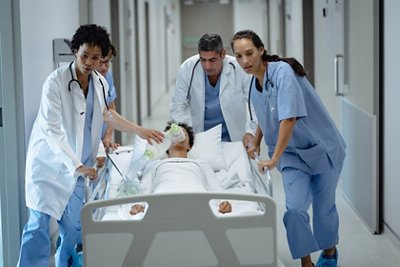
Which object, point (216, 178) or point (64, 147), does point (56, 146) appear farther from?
point (216, 178)

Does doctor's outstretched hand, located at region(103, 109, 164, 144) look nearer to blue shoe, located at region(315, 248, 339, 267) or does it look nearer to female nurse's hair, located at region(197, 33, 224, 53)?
female nurse's hair, located at region(197, 33, 224, 53)

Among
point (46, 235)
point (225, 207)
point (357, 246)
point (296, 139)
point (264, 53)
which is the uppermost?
point (264, 53)

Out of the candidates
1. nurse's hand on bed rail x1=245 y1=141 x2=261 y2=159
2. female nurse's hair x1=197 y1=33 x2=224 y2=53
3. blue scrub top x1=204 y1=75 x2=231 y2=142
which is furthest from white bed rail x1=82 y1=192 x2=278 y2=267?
blue scrub top x1=204 y1=75 x2=231 y2=142

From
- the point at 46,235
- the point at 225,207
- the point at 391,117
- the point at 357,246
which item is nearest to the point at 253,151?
the point at 225,207

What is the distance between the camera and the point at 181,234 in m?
2.90

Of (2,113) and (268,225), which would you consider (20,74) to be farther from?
(268,225)

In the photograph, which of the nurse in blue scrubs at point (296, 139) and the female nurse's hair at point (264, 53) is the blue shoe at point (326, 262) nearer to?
the nurse in blue scrubs at point (296, 139)

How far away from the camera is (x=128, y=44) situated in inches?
387

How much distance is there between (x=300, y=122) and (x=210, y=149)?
83 cm

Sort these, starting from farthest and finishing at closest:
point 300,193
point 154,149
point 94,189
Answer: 1. point 154,149
2. point 300,193
3. point 94,189

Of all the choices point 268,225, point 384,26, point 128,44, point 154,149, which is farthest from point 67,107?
point 128,44

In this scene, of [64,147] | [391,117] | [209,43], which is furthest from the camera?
[391,117]

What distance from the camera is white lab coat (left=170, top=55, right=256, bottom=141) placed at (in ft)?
15.5

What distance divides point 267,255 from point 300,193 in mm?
1088
